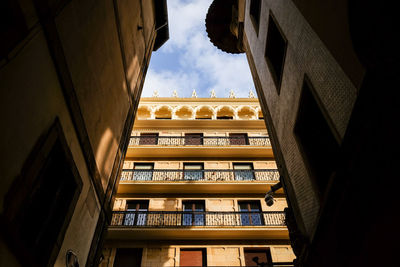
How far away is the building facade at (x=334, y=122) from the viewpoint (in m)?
3.32

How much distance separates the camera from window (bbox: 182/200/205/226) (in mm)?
16219

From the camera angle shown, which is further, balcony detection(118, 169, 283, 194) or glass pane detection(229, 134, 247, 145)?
glass pane detection(229, 134, 247, 145)

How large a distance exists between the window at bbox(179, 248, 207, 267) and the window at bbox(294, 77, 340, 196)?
1063 cm

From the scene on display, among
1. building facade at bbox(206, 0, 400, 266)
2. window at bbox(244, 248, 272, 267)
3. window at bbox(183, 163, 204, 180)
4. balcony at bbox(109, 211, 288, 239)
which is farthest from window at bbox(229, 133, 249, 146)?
building facade at bbox(206, 0, 400, 266)

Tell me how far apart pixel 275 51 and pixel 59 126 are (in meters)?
6.17

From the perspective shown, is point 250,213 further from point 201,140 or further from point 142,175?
point 142,175

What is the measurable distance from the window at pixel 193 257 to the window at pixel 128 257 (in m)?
2.14

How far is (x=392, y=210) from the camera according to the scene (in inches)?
133

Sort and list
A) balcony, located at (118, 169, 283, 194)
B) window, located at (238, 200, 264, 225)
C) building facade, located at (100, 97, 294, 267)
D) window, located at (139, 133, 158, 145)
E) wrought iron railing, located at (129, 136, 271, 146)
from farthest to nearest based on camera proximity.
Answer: window, located at (139, 133, 158, 145)
wrought iron railing, located at (129, 136, 271, 146)
balcony, located at (118, 169, 283, 194)
window, located at (238, 200, 264, 225)
building facade, located at (100, 97, 294, 267)

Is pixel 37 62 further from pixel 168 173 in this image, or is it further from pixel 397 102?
pixel 168 173

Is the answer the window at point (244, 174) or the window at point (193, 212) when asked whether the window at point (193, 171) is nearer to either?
the window at point (193, 212)

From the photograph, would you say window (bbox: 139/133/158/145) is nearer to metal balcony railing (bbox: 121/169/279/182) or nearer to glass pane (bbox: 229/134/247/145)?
metal balcony railing (bbox: 121/169/279/182)

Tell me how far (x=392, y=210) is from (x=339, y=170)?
2.86 feet

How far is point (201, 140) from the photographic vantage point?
2120 centimetres
